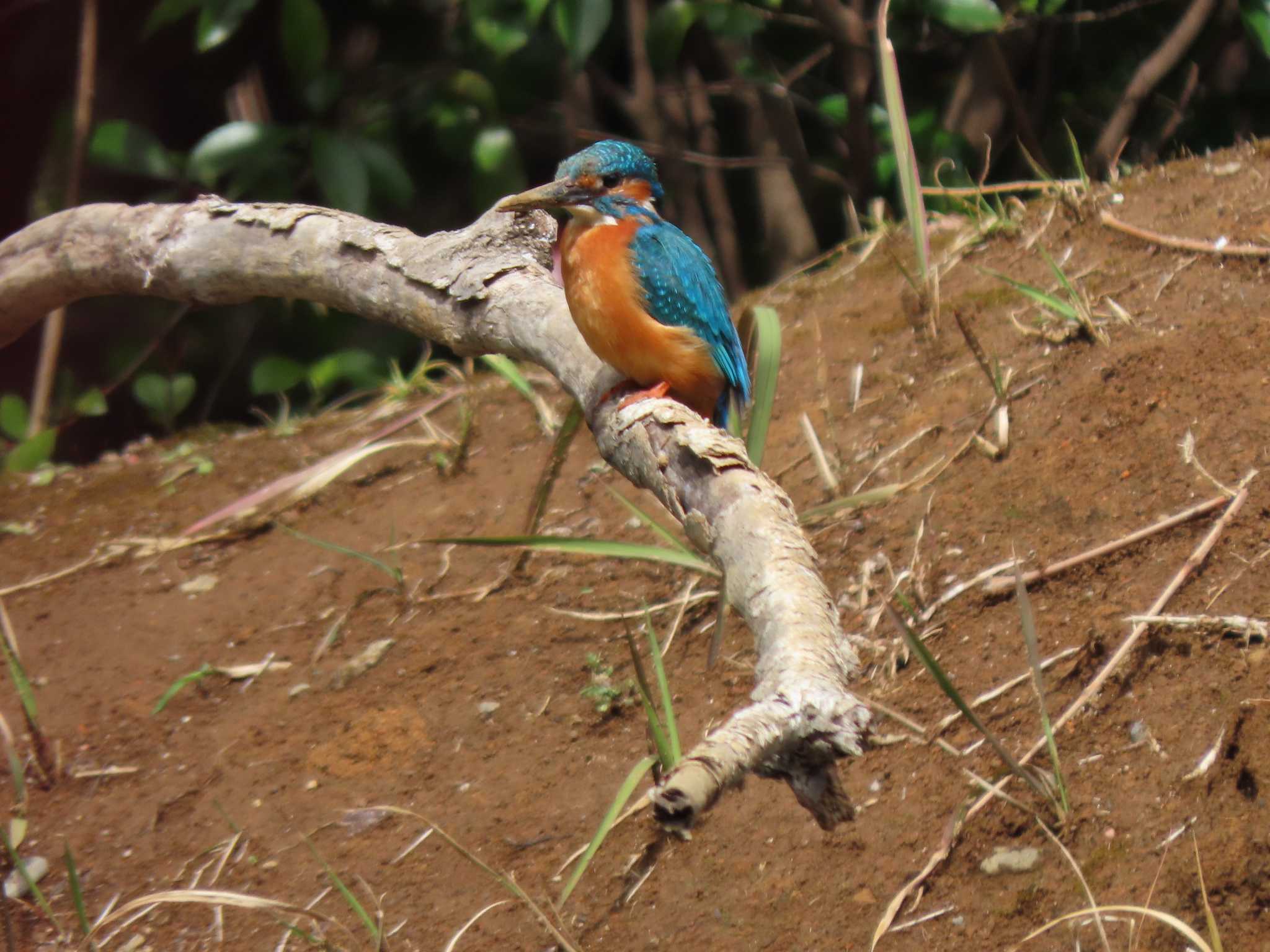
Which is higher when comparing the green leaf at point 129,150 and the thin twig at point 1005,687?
the green leaf at point 129,150

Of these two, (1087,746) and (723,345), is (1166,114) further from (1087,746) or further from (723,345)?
(1087,746)

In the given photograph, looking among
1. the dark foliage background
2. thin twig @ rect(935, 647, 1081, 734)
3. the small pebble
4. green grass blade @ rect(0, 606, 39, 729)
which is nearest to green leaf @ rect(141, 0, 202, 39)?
the dark foliage background

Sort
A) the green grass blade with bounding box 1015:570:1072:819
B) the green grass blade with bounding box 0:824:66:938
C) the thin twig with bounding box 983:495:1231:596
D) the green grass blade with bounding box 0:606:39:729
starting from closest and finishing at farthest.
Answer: the green grass blade with bounding box 1015:570:1072:819
the green grass blade with bounding box 0:824:66:938
the thin twig with bounding box 983:495:1231:596
the green grass blade with bounding box 0:606:39:729

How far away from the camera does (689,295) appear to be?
2.38 metres

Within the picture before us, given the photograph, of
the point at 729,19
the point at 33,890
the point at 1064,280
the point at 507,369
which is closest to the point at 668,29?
the point at 729,19

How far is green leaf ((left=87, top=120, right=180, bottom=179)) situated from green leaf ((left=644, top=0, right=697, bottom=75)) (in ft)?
4.96

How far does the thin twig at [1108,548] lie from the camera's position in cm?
203

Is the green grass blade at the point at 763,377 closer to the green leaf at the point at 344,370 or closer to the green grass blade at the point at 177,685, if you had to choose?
the green grass blade at the point at 177,685

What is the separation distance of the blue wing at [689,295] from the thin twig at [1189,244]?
1004 mm

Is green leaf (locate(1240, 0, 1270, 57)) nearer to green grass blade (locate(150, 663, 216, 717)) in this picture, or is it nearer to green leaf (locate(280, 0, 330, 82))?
green leaf (locate(280, 0, 330, 82))

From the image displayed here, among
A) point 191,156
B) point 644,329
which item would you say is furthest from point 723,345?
point 191,156

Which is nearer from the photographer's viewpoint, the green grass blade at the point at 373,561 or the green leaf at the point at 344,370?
the green grass blade at the point at 373,561

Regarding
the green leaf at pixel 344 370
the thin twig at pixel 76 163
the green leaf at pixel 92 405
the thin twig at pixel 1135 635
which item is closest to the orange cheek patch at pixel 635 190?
the thin twig at pixel 1135 635

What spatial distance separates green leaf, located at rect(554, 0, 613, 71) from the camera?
10.6ft
